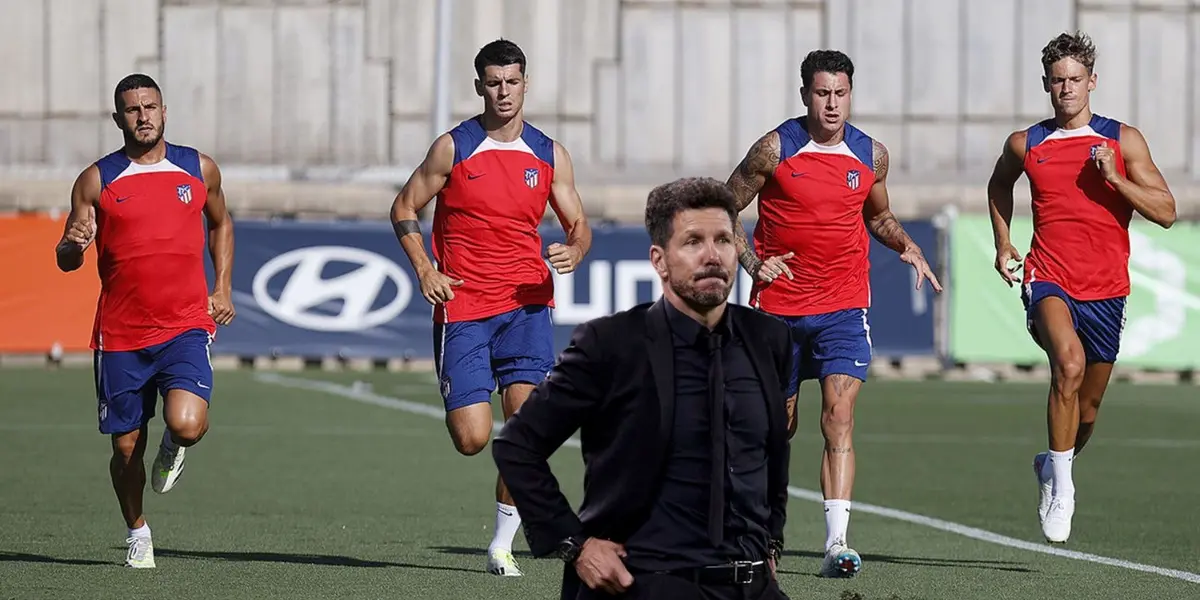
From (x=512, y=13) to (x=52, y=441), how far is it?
56.6 feet

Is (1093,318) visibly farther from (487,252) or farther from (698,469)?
(698,469)

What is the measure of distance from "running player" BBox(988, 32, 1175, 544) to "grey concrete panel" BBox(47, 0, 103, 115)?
78.8ft

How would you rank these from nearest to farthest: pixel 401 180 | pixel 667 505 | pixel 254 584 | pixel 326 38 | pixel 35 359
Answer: pixel 667 505 < pixel 254 584 < pixel 35 359 < pixel 401 180 < pixel 326 38

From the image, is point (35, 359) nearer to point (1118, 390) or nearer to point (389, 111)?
point (389, 111)

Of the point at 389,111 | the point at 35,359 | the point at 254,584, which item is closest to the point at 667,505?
the point at 254,584

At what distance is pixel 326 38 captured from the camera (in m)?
32.8

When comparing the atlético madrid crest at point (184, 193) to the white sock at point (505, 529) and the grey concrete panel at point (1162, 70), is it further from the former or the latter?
the grey concrete panel at point (1162, 70)

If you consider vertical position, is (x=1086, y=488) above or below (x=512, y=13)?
below

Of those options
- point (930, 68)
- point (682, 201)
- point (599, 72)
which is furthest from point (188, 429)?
point (930, 68)

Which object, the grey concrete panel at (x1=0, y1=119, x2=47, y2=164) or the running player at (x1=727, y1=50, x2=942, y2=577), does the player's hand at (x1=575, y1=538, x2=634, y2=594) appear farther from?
the grey concrete panel at (x1=0, y1=119, x2=47, y2=164)

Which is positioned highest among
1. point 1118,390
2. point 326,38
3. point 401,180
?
point 326,38

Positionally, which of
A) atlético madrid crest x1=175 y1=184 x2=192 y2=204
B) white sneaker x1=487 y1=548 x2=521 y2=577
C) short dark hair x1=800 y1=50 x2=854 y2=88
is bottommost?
white sneaker x1=487 y1=548 x2=521 y2=577

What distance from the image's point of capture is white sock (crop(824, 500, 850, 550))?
9781mm

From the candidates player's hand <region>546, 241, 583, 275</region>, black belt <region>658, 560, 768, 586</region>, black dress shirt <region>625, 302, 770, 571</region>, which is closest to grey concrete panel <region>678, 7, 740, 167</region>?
player's hand <region>546, 241, 583, 275</region>
